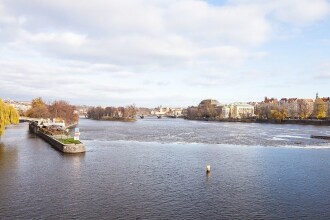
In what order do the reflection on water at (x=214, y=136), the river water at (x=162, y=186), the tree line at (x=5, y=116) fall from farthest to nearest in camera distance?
the reflection on water at (x=214, y=136)
the tree line at (x=5, y=116)
the river water at (x=162, y=186)

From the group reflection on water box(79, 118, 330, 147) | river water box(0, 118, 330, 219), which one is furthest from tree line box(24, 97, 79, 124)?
river water box(0, 118, 330, 219)

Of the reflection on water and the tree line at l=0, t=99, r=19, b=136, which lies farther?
the reflection on water

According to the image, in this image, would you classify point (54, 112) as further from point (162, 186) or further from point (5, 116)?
point (162, 186)

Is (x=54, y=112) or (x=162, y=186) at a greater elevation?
(x=54, y=112)

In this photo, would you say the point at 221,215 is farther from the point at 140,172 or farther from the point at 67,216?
the point at 140,172

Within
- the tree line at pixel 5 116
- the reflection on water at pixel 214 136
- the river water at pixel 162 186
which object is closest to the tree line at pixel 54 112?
the reflection on water at pixel 214 136

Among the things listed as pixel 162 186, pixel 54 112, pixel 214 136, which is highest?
pixel 54 112

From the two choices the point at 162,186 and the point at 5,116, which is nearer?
the point at 162,186

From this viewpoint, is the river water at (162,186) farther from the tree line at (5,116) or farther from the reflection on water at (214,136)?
the reflection on water at (214,136)

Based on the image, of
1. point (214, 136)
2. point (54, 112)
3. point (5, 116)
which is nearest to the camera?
point (5, 116)

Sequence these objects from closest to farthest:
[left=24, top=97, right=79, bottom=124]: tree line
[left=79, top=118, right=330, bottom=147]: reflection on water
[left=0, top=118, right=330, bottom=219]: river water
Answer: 1. [left=0, top=118, right=330, bottom=219]: river water
2. [left=79, top=118, right=330, bottom=147]: reflection on water
3. [left=24, top=97, right=79, bottom=124]: tree line

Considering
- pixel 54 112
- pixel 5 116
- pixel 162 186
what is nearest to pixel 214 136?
pixel 5 116

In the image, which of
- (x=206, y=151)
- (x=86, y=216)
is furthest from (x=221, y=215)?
(x=206, y=151)

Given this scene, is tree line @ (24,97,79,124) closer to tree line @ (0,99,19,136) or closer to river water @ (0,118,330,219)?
tree line @ (0,99,19,136)
